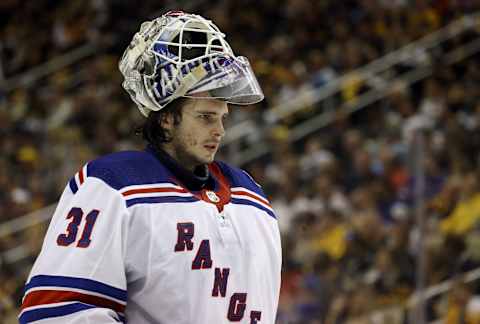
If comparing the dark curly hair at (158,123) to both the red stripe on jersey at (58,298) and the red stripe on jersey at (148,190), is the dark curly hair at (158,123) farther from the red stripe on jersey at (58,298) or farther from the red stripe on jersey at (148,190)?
the red stripe on jersey at (58,298)

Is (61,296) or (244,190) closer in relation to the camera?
Answer: (61,296)

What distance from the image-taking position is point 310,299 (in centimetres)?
648

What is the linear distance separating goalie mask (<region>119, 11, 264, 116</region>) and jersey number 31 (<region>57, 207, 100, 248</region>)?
1.00ft

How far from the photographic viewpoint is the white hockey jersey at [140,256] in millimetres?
2467

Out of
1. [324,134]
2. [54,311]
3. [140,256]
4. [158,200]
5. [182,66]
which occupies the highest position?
[324,134]

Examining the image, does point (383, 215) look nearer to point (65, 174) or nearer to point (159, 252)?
point (65, 174)

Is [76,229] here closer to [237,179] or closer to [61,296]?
[61,296]

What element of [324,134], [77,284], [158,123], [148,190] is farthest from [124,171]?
[324,134]

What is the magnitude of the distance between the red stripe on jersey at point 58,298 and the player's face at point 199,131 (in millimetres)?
379

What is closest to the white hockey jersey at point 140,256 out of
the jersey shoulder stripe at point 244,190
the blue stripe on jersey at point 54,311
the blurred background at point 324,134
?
the blue stripe on jersey at point 54,311

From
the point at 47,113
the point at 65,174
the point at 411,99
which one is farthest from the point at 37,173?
the point at 411,99

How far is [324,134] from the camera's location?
28.9 ft

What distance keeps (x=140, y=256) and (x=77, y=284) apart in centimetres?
14

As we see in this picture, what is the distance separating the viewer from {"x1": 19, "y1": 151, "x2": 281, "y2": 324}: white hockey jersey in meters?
2.47
